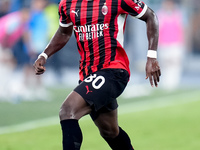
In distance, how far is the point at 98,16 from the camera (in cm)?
554

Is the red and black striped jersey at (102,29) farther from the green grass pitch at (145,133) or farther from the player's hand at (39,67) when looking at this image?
the green grass pitch at (145,133)

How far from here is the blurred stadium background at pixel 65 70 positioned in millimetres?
10875

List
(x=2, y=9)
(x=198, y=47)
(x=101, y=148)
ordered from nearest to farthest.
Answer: (x=101, y=148), (x=2, y=9), (x=198, y=47)

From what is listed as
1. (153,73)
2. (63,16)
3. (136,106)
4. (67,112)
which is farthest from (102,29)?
(136,106)

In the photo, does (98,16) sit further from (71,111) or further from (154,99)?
(154,99)

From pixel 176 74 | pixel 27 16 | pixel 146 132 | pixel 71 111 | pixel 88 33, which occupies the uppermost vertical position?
pixel 88 33

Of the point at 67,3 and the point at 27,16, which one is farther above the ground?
the point at 67,3

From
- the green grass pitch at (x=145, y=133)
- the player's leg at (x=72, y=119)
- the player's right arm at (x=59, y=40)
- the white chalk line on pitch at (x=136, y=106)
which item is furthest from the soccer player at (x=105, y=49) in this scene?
the white chalk line on pitch at (x=136, y=106)

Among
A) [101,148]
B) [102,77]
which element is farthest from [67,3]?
[101,148]

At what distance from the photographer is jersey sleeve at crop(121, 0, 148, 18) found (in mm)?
5484

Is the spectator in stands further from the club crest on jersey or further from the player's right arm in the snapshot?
the club crest on jersey

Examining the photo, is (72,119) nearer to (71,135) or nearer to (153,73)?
(71,135)

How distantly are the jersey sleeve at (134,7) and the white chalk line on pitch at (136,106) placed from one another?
468cm

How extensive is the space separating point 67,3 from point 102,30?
0.46 meters
